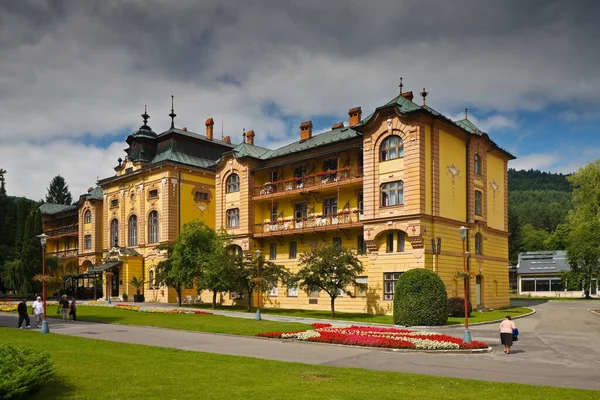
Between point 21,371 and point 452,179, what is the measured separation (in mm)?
34590

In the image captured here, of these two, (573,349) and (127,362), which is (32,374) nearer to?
(127,362)

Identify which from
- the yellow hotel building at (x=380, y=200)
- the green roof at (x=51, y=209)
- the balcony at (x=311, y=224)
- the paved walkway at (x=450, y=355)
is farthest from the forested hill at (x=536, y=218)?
the green roof at (x=51, y=209)

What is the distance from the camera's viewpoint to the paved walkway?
16188 millimetres

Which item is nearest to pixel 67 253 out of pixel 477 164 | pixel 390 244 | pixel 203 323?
pixel 203 323

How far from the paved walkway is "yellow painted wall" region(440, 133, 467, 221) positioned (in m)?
11.6

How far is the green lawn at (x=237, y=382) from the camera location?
40.8 ft

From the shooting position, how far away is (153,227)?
57406 millimetres

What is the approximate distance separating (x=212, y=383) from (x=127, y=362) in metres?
4.52

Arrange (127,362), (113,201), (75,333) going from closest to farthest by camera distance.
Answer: (127,362), (75,333), (113,201)

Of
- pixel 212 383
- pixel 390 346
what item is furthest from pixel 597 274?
pixel 212 383

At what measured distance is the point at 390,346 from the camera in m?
21.4

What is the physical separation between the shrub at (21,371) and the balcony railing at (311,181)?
3149 centimetres

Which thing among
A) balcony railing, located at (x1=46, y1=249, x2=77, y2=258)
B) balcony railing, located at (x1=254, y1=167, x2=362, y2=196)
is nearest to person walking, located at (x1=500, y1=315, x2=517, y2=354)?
balcony railing, located at (x1=254, y1=167, x2=362, y2=196)

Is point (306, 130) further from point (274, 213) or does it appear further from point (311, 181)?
point (274, 213)
